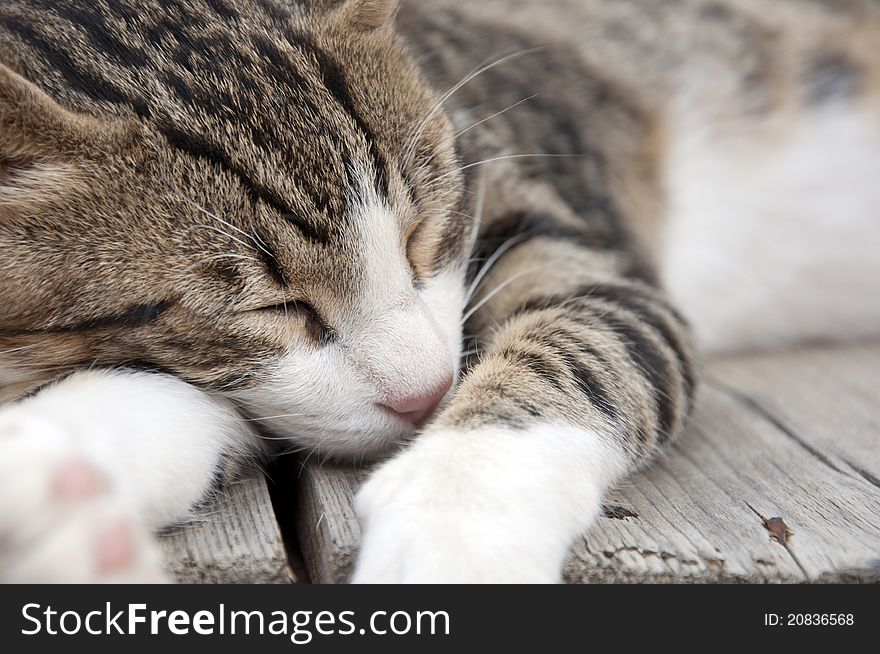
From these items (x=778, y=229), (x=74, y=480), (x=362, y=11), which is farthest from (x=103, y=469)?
(x=778, y=229)

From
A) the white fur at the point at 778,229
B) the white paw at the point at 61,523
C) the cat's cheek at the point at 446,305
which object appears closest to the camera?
the white paw at the point at 61,523

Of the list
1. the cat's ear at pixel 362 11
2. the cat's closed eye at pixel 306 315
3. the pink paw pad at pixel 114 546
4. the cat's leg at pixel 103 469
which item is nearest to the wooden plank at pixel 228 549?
the cat's leg at pixel 103 469

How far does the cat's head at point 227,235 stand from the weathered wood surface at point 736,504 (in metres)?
0.21

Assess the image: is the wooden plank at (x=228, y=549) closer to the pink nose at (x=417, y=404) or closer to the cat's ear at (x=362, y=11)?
the pink nose at (x=417, y=404)

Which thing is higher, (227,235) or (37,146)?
(37,146)

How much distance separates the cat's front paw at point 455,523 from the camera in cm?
117

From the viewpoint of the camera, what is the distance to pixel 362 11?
5.43 feet

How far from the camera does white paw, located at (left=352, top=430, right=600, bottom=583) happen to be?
1174 mm

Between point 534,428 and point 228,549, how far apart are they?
1.52 feet

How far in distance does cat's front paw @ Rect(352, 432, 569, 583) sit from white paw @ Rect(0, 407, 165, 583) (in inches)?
11.0

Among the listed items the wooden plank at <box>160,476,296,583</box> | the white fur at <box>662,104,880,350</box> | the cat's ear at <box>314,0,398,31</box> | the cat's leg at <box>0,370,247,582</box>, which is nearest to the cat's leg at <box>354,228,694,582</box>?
the wooden plank at <box>160,476,296,583</box>

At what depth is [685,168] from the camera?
2.61 metres

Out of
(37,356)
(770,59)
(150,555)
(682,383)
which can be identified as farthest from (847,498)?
(770,59)

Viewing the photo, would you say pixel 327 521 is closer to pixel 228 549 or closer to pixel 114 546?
pixel 228 549
